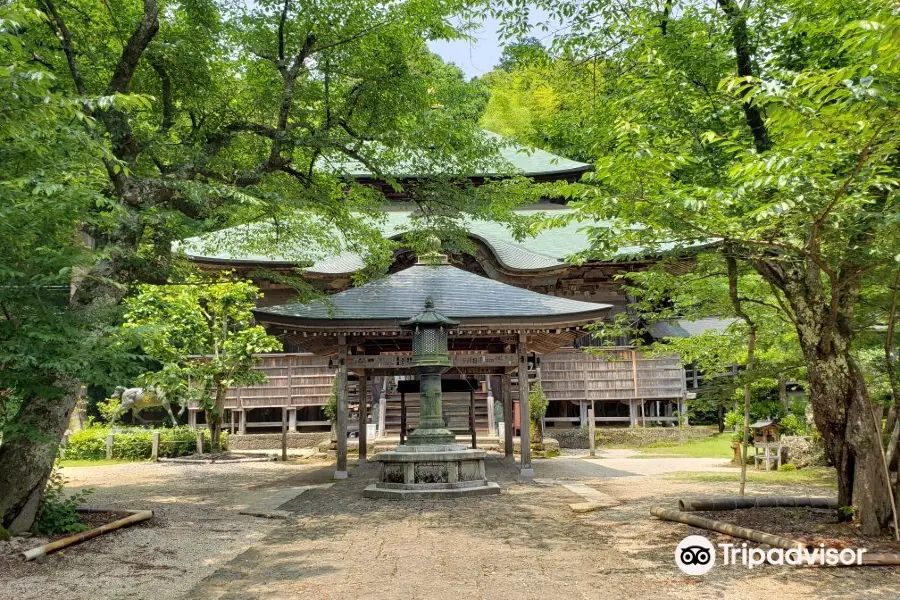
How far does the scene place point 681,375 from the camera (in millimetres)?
20000

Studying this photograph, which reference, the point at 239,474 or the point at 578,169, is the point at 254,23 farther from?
the point at 578,169

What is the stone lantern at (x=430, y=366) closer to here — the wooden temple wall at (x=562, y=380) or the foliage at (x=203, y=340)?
the foliage at (x=203, y=340)

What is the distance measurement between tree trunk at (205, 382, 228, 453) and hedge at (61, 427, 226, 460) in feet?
1.28

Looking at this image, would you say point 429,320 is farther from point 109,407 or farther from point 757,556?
point 109,407

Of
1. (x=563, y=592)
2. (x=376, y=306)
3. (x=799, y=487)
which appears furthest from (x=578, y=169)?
(x=563, y=592)

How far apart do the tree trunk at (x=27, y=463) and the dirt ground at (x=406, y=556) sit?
804 millimetres

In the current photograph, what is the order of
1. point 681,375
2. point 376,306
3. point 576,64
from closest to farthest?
point 576,64
point 376,306
point 681,375

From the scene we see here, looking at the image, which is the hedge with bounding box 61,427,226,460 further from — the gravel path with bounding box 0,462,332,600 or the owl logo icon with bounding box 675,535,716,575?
the owl logo icon with bounding box 675,535,716,575

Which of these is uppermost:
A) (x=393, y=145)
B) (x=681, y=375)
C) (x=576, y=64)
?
(x=576, y=64)

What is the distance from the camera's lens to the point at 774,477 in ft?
41.8

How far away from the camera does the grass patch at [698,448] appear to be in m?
18.1

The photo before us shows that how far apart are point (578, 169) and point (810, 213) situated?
67.4 ft

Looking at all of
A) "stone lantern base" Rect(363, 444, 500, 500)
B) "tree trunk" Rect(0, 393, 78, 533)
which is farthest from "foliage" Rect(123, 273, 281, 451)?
"tree trunk" Rect(0, 393, 78, 533)

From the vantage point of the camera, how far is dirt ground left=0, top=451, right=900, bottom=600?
17.5 ft
